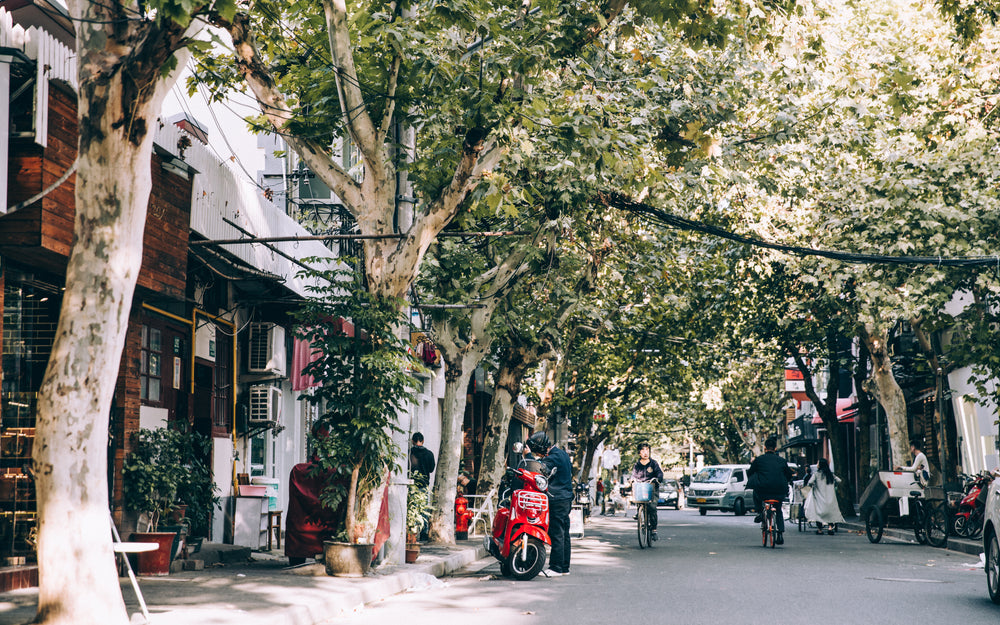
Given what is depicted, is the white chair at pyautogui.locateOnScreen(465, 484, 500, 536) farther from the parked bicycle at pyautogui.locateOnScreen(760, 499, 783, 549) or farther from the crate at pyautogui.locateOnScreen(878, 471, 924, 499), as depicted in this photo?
the crate at pyautogui.locateOnScreen(878, 471, 924, 499)

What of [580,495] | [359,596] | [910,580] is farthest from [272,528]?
[580,495]

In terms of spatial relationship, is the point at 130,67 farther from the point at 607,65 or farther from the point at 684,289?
the point at 684,289

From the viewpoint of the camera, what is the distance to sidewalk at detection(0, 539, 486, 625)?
A: 829cm

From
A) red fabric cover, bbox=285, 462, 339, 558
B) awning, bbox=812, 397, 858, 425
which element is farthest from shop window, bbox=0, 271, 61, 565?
awning, bbox=812, 397, 858, 425

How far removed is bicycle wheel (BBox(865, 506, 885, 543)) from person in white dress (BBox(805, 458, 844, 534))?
3.63 m

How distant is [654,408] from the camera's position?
64.4 m

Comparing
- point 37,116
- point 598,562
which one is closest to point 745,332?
point 598,562

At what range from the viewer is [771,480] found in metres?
18.5

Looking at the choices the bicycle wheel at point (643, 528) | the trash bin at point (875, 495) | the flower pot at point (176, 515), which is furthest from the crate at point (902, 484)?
the flower pot at point (176, 515)

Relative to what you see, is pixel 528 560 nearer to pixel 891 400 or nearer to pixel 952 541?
pixel 952 541

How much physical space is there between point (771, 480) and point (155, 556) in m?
10.7

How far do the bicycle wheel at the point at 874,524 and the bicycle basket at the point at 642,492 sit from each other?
4846 millimetres

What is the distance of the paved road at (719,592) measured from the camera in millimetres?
9398

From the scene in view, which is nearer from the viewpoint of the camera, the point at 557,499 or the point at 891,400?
the point at 557,499
